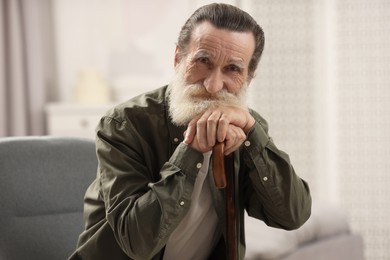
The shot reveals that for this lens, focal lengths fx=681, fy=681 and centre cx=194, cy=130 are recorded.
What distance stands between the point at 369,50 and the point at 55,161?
2.45 m

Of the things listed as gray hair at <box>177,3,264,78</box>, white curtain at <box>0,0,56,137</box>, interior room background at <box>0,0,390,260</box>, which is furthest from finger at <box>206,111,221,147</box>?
white curtain at <box>0,0,56,137</box>

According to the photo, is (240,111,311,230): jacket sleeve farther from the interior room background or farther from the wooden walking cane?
the interior room background

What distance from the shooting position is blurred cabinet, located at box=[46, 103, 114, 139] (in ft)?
15.1

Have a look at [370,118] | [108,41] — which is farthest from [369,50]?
[108,41]

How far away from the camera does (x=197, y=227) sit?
1700mm

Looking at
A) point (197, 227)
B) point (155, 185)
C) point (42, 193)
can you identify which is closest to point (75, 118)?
point (42, 193)

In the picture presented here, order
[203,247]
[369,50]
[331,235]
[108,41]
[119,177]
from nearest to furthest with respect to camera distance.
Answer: [119,177] < [203,247] < [331,235] < [369,50] < [108,41]

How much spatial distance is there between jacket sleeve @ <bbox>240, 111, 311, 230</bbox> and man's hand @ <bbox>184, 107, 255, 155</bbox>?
57 mm

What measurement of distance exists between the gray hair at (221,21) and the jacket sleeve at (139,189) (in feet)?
0.86

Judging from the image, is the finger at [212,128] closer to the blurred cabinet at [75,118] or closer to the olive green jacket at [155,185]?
the olive green jacket at [155,185]

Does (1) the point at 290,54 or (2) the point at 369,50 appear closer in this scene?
(2) the point at 369,50

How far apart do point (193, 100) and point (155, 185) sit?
220 millimetres

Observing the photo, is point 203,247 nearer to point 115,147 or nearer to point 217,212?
point 217,212

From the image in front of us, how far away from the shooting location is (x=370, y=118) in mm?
3959
